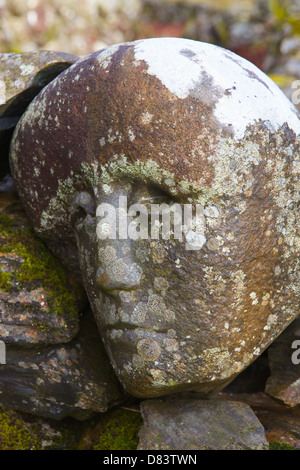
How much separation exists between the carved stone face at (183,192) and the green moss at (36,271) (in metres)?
0.32

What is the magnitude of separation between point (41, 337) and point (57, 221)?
637mm

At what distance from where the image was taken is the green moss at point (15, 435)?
2.45 metres

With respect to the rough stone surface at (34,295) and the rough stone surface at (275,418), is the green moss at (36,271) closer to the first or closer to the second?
the rough stone surface at (34,295)

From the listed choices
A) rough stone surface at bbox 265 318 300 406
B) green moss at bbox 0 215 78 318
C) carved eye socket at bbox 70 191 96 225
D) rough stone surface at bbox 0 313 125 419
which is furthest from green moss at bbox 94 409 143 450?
carved eye socket at bbox 70 191 96 225

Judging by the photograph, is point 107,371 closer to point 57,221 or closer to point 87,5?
point 57,221

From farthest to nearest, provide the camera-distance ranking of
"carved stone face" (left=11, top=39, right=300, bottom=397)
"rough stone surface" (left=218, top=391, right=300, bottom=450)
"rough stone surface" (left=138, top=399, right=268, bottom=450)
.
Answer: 1. "rough stone surface" (left=218, top=391, right=300, bottom=450)
2. "rough stone surface" (left=138, top=399, right=268, bottom=450)
3. "carved stone face" (left=11, top=39, right=300, bottom=397)

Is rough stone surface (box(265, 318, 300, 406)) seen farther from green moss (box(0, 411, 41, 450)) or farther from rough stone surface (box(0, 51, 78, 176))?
rough stone surface (box(0, 51, 78, 176))

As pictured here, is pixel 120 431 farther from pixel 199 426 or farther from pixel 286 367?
pixel 286 367

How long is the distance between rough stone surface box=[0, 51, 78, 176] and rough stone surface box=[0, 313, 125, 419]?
1382mm

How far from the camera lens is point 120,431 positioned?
2443mm

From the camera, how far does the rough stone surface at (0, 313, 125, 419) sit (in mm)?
2451

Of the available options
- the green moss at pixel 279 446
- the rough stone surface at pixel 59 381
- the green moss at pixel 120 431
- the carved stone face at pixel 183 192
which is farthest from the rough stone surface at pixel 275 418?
the rough stone surface at pixel 59 381

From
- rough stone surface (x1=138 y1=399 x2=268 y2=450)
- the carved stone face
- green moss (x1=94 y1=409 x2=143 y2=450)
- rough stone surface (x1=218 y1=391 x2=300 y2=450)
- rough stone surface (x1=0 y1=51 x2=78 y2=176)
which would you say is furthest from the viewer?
rough stone surface (x1=0 y1=51 x2=78 y2=176)

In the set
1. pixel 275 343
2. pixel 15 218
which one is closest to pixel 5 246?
pixel 15 218
